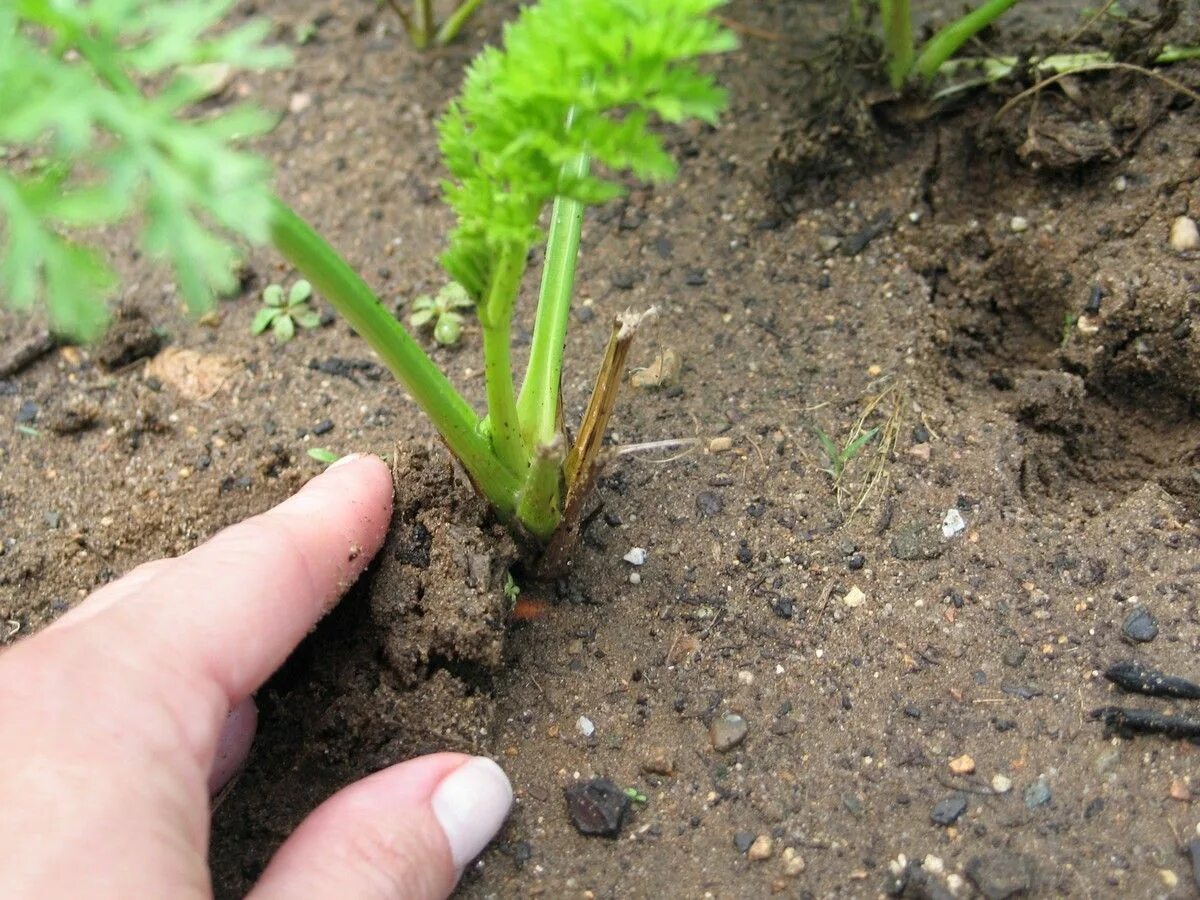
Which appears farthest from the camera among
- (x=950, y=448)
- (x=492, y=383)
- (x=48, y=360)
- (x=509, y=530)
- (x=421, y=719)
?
(x=48, y=360)

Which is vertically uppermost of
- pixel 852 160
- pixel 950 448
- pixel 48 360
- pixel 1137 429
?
pixel 48 360

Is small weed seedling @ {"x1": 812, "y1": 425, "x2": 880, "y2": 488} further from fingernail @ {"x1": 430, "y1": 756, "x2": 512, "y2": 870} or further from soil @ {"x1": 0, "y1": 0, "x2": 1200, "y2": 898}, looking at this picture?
fingernail @ {"x1": 430, "y1": 756, "x2": 512, "y2": 870}

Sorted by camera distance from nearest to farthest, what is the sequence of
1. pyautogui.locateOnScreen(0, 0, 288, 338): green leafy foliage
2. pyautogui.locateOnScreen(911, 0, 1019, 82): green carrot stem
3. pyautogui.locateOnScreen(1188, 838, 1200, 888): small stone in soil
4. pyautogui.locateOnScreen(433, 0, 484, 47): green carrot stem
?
pyautogui.locateOnScreen(0, 0, 288, 338): green leafy foliage, pyautogui.locateOnScreen(1188, 838, 1200, 888): small stone in soil, pyautogui.locateOnScreen(911, 0, 1019, 82): green carrot stem, pyautogui.locateOnScreen(433, 0, 484, 47): green carrot stem

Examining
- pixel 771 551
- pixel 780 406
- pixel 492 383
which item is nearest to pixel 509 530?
pixel 492 383

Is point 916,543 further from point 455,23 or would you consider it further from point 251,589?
point 455,23

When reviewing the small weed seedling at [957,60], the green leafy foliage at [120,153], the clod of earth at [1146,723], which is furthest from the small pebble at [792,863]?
the small weed seedling at [957,60]

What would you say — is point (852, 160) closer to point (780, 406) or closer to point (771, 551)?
point (780, 406)

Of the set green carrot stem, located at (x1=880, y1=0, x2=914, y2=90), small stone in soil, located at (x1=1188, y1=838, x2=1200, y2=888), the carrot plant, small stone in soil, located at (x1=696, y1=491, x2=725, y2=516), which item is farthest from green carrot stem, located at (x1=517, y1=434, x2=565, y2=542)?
green carrot stem, located at (x1=880, y1=0, x2=914, y2=90)
